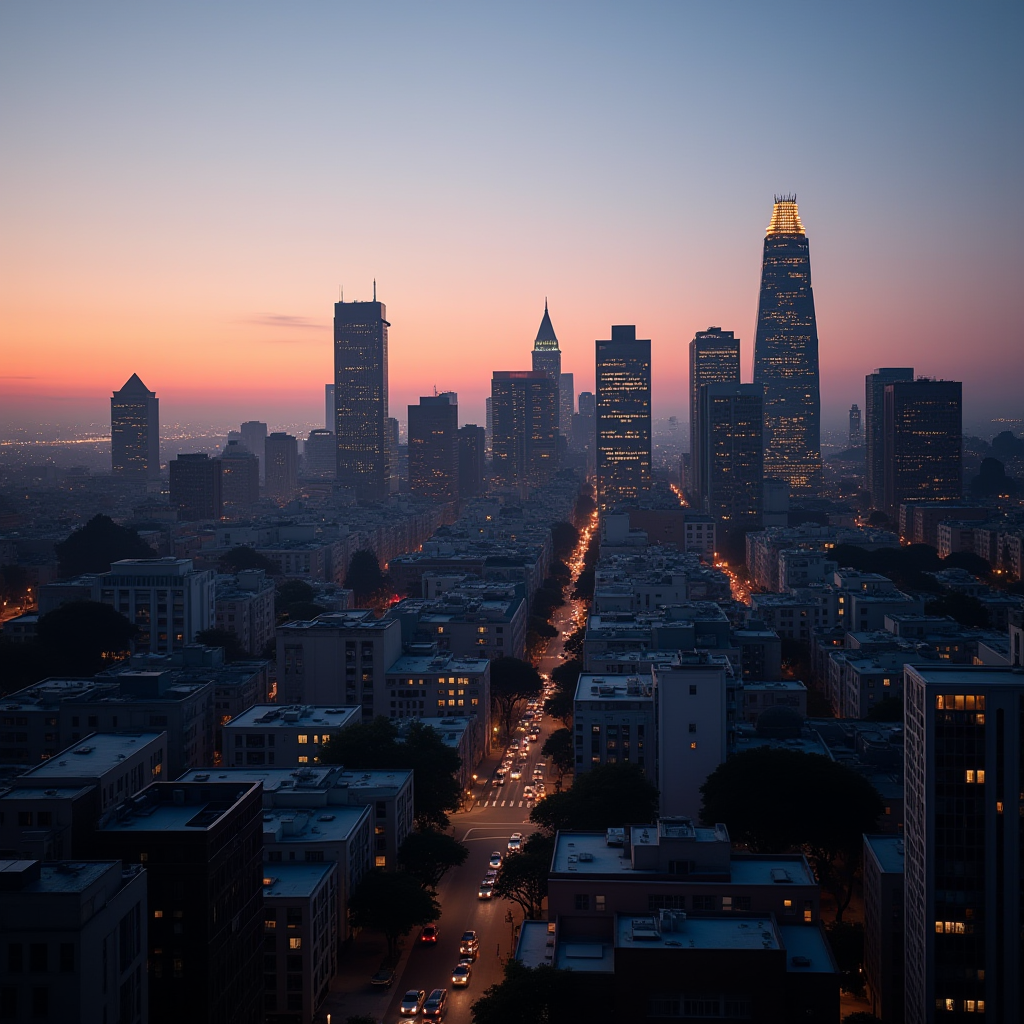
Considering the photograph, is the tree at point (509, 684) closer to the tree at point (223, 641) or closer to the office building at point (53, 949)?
the tree at point (223, 641)

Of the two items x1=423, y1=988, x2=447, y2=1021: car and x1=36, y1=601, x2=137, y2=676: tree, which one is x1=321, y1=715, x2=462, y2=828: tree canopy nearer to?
x1=423, y1=988, x2=447, y2=1021: car

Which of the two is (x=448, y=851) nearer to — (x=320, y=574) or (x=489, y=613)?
(x=489, y=613)

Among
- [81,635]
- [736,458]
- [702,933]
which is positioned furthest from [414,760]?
[736,458]

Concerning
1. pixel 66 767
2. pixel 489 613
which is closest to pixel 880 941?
pixel 66 767

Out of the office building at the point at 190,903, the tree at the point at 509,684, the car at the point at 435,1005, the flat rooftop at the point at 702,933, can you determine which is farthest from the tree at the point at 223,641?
the flat rooftop at the point at 702,933

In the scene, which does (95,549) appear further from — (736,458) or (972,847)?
(972,847)

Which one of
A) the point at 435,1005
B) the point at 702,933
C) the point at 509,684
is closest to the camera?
the point at 702,933

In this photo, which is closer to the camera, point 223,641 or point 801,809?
point 801,809
